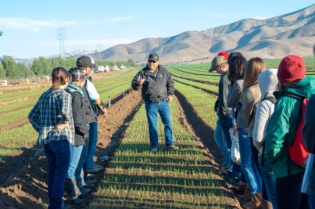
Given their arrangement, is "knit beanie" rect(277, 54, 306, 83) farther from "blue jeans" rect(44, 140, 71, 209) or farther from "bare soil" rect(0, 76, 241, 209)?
"blue jeans" rect(44, 140, 71, 209)

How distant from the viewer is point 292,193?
315 cm

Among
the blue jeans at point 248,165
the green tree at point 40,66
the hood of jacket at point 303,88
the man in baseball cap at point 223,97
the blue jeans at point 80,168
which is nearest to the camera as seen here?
the hood of jacket at point 303,88

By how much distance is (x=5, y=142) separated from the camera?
38.6 feet

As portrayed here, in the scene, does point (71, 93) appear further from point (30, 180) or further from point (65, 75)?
point (30, 180)

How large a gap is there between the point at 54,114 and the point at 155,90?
364cm

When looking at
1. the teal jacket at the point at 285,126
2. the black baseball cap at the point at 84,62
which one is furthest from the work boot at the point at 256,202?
the black baseball cap at the point at 84,62

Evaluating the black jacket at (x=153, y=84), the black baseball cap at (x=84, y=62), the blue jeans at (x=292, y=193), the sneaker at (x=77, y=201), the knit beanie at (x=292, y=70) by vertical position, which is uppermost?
the black baseball cap at (x=84, y=62)

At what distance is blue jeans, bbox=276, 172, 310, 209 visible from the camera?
3.12m

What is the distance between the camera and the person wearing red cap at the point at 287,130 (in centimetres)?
305

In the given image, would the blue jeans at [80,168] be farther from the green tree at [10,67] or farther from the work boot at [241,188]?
the green tree at [10,67]

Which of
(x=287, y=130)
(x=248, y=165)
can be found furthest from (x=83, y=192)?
(x=287, y=130)

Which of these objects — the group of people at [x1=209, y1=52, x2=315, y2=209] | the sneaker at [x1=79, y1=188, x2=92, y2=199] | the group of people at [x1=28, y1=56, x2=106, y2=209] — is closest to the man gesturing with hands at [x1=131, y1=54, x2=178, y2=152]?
the sneaker at [x1=79, y1=188, x2=92, y2=199]

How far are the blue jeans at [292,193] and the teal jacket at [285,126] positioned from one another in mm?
49

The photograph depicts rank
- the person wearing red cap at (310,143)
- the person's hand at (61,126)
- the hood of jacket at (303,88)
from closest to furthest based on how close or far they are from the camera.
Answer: the person wearing red cap at (310,143)
the hood of jacket at (303,88)
the person's hand at (61,126)
